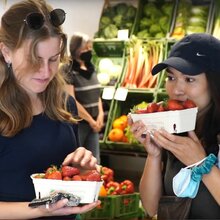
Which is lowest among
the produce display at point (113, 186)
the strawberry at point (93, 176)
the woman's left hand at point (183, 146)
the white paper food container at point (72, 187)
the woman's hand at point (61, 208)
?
the produce display at point (113, 186)

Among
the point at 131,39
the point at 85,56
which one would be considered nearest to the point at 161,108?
the point at 85,56

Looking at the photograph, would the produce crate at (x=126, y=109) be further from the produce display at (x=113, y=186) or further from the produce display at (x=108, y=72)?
the produce display at (x=113, y=186)

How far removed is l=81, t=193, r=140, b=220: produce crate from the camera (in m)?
3.72

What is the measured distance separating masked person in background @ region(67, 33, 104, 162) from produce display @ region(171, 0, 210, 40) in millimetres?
1179

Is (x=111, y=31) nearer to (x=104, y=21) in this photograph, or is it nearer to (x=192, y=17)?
(x=104, y=21)

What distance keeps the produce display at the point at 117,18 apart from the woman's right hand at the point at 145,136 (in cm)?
363

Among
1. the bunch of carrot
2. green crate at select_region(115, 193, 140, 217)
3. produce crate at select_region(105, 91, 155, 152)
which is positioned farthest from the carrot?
green crate at select_region(115, 193, 140, 217)

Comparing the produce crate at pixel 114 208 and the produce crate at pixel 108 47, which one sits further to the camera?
the produce crate at pixel 108 47

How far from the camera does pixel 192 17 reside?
203 inches

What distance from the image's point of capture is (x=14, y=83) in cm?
173

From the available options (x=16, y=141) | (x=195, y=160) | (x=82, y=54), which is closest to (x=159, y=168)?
(x=195, y=160)

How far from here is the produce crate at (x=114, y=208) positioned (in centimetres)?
372

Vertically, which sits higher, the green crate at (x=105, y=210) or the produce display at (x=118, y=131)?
the produce display at (x=118, y=131)

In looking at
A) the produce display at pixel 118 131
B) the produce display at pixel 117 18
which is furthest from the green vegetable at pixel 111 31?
the produce display at pixel 118 131
